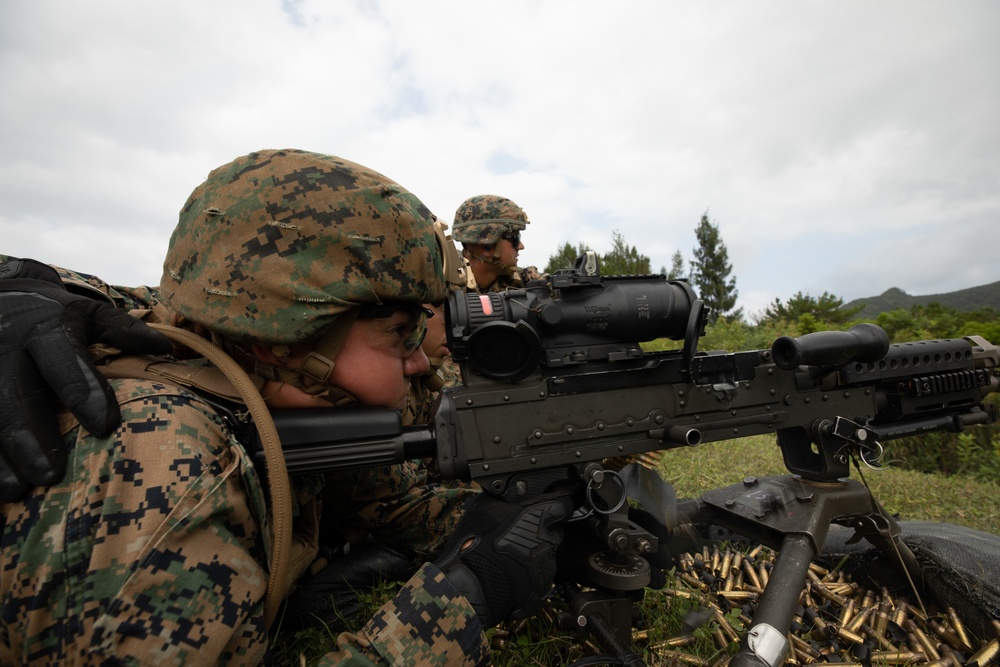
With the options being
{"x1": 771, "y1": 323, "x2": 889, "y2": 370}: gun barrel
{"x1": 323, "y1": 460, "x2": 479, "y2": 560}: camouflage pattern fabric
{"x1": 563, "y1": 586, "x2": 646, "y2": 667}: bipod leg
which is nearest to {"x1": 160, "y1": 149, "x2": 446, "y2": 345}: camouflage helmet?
{"x1": 323, "y1": 460, "x2": 479, "y2": 560}: camouflage pattern fabric

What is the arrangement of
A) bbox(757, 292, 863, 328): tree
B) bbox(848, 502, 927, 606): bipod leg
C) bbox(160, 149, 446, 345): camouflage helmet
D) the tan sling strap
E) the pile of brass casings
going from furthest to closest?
1. bbox(757, 292, 863, 328): tree
2. bbox(848, 502, 927, 606): bipod leg
3. the pile of brass casings
4. bbox(160, 149, 446, 345): camouflage helmet
5. the tan sling strap

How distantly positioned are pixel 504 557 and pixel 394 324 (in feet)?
3.12

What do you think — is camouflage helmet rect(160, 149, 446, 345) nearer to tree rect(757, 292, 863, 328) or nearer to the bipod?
the bipod

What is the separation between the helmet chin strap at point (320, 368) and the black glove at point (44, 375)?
0.44 meters

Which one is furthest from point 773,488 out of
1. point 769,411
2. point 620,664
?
point 620,664

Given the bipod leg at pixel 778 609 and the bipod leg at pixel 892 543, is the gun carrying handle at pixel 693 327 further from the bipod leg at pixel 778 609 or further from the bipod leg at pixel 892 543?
the bipod leg at pixel 892 543

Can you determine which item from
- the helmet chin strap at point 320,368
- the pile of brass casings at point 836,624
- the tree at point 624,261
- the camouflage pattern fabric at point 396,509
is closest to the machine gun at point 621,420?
the helmet chin strap at point 320,368

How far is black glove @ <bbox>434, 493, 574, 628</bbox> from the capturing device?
1907 mm

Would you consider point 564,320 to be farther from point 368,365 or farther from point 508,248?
point 508,248

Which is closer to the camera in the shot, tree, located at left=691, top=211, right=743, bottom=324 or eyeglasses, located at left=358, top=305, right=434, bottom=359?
eyeglasses, located at left=358, top=305, right=434, bottom=359

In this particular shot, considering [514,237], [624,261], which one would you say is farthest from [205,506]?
[624,261]

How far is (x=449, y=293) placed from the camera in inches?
90.0

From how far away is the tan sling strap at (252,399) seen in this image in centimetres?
158

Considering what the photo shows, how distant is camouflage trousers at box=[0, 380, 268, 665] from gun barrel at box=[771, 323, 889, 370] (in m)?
2.32
